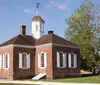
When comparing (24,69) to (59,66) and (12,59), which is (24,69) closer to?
(12,59)

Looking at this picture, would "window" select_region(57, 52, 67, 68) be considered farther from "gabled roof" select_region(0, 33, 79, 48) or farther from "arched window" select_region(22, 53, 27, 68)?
"arched window" select_region(22, 53, 27, 68)

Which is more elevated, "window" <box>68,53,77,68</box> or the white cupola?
the white cupola

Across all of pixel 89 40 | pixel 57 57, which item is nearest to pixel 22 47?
pixel 57 57

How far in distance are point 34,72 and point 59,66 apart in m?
4.57

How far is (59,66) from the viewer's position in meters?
42.8

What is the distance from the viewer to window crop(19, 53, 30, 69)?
43000mm

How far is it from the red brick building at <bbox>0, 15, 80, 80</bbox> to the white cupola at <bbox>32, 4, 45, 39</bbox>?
1741 mm

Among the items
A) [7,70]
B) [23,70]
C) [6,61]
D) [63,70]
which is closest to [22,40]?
[6,61]

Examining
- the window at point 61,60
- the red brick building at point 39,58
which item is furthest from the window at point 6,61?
the window at point 61,60

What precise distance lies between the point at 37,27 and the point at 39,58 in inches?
273

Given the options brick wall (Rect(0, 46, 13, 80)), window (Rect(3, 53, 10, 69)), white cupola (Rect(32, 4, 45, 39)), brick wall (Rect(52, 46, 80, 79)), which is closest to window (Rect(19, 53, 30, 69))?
brick wall (Rect(0, 46, 13, 80))

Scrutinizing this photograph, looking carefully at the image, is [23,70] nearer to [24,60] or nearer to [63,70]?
[24,60]

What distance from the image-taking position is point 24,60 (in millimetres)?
43812

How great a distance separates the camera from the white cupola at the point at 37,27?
48562 mm
